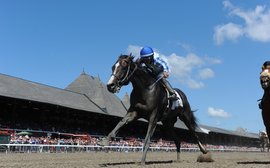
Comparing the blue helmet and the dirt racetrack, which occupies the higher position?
the blue helmet

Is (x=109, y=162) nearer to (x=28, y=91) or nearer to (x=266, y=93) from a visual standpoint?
(x=266, y=93)

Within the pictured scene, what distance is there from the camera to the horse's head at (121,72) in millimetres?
8164

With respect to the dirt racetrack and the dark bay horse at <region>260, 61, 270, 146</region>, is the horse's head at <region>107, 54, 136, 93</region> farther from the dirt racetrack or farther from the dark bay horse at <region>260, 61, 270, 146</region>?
the dark bay horse at <region>260, 61, 270, 146</region>

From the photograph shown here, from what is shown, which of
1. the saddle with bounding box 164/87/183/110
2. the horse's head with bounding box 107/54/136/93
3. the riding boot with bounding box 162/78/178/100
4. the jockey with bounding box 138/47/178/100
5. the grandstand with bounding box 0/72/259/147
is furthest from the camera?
the grandstand with bounding box 0/72/259/147

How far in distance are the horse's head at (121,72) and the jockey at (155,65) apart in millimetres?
482

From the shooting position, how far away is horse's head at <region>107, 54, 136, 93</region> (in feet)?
26.8

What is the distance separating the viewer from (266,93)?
30.2ft

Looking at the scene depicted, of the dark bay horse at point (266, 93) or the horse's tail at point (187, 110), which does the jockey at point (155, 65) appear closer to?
the horse's tail at point (187, 110)

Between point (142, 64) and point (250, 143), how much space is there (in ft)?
287

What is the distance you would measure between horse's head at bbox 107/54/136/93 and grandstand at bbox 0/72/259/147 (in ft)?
36.2

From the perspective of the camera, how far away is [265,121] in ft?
30.7

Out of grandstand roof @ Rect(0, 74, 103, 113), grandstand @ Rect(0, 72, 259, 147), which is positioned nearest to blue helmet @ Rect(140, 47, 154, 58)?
grandstand @ Rect(0, 72, 259, 147)

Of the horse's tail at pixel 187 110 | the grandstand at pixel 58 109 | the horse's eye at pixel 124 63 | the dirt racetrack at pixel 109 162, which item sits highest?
the grandstand at pixel 58 109

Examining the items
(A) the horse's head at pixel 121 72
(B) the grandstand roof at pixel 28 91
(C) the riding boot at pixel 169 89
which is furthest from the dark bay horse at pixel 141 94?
(B) the grandstand roof at pixel 28 91
